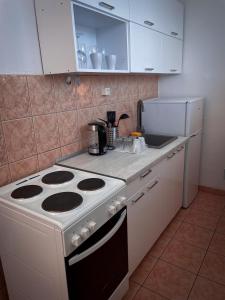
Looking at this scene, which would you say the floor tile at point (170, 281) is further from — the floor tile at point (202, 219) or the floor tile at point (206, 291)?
the floor tile at point (202, 219)

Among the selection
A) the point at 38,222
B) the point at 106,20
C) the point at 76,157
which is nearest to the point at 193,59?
the point at 106,20

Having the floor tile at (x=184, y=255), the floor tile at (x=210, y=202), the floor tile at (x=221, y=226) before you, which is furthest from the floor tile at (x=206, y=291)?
the floor tile at (x=210, y=202)

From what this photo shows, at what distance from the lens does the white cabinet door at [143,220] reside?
1.45 meters

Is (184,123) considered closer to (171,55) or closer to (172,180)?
(172,180)

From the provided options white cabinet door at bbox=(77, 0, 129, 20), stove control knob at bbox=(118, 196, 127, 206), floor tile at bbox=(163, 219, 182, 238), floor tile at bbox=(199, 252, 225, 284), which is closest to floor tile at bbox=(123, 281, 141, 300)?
floor tile at bbox=(199, 252, 225, 284)

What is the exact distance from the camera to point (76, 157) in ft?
5.59

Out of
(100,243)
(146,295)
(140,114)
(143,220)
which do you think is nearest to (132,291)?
(146,295)

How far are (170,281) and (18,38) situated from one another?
190 cm

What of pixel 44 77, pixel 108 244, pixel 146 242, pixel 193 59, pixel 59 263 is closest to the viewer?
pixel 59 263

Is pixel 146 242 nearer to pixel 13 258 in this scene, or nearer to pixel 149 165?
pixel 149 165

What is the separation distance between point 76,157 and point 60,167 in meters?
0.20

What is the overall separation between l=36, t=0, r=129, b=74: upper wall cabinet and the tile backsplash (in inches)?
7.5

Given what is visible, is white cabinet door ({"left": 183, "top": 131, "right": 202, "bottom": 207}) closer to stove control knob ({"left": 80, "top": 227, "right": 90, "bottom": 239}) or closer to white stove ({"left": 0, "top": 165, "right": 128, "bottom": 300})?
white stove ({"left": 0, "top": 165, "right": 128, "bottom": 300})

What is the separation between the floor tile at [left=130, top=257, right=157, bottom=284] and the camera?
163 cm
